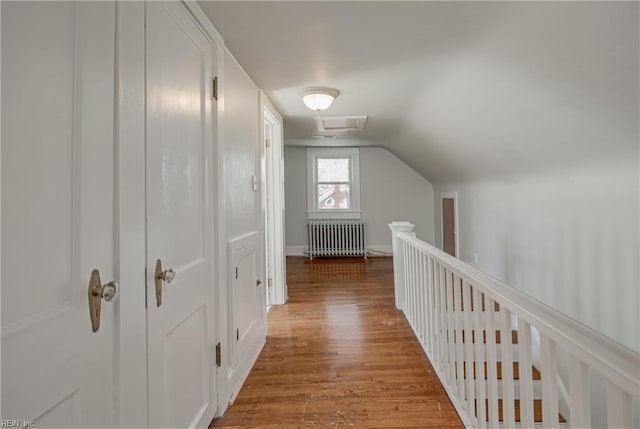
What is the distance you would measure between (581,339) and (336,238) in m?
5.62

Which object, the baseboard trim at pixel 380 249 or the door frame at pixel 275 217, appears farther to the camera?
the baseboard trim at pixel 380 249

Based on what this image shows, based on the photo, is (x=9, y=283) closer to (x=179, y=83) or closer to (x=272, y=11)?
(x=179, y=83)

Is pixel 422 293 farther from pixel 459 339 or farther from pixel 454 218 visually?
pixel 454 218

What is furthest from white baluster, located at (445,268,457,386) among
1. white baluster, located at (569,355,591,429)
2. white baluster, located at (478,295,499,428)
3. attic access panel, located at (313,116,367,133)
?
attic access panel, located at (313,116,367,133)

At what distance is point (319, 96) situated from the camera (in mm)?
2729

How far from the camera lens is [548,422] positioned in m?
0.93

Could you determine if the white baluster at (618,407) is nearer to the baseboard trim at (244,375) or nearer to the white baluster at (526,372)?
the white baluster at (526,372)

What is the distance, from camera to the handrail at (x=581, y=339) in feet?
2.09

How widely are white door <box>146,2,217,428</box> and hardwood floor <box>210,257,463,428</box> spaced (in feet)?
1.34

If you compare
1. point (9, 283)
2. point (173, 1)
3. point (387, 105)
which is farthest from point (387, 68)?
point (9, 283)

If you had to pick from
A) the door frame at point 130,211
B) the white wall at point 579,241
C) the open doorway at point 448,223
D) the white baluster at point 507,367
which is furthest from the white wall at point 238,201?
the open doorway at point 448,223

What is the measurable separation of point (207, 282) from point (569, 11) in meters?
2.01

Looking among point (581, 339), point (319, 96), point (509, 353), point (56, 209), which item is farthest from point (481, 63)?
point (56, 209)

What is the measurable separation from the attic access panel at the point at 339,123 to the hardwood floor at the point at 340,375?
209cm
